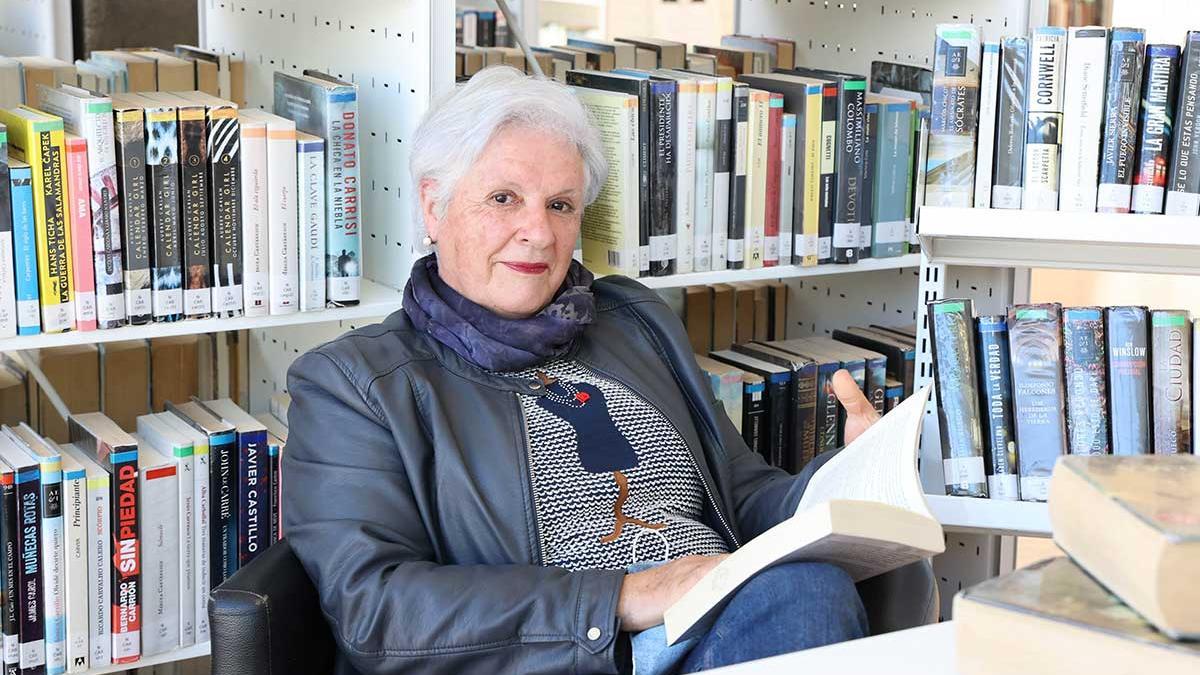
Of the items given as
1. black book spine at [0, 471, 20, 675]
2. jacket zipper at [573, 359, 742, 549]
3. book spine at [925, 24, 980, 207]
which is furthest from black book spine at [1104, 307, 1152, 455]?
black book spine at [0, 471, 20, 675]

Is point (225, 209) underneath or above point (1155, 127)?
underneath

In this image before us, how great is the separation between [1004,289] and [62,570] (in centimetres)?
139

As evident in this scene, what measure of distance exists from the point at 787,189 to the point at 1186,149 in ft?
1.93

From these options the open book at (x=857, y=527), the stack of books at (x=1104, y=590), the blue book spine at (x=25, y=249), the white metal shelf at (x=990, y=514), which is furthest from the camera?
the white metal shelf at (x=990, y=514)

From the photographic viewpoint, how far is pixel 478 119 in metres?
1.69

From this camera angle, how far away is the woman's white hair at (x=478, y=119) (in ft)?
5.57

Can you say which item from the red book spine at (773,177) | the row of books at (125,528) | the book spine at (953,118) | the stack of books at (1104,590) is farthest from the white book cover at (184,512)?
the stack of books at (1104,590)

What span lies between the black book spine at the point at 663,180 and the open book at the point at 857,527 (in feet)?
2.01

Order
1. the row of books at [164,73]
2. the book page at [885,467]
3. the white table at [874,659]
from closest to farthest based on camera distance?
1. the white table at [874,659]
2. the book page at [885,467]
3. the row of books at [164,73]

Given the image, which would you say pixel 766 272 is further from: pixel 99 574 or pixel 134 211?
pixel 99 574

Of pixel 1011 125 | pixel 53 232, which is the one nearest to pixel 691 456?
pixel 1011 125

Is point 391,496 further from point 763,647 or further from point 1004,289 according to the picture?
point 1004,289

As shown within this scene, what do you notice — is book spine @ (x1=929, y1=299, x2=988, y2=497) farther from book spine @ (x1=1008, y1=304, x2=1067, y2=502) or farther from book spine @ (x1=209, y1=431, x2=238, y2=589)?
book spine @ (x1=209, y1=431, x2=238, y2=589)

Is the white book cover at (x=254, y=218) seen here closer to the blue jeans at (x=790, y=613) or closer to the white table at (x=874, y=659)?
the blue jeans at (x=790, y=613)
